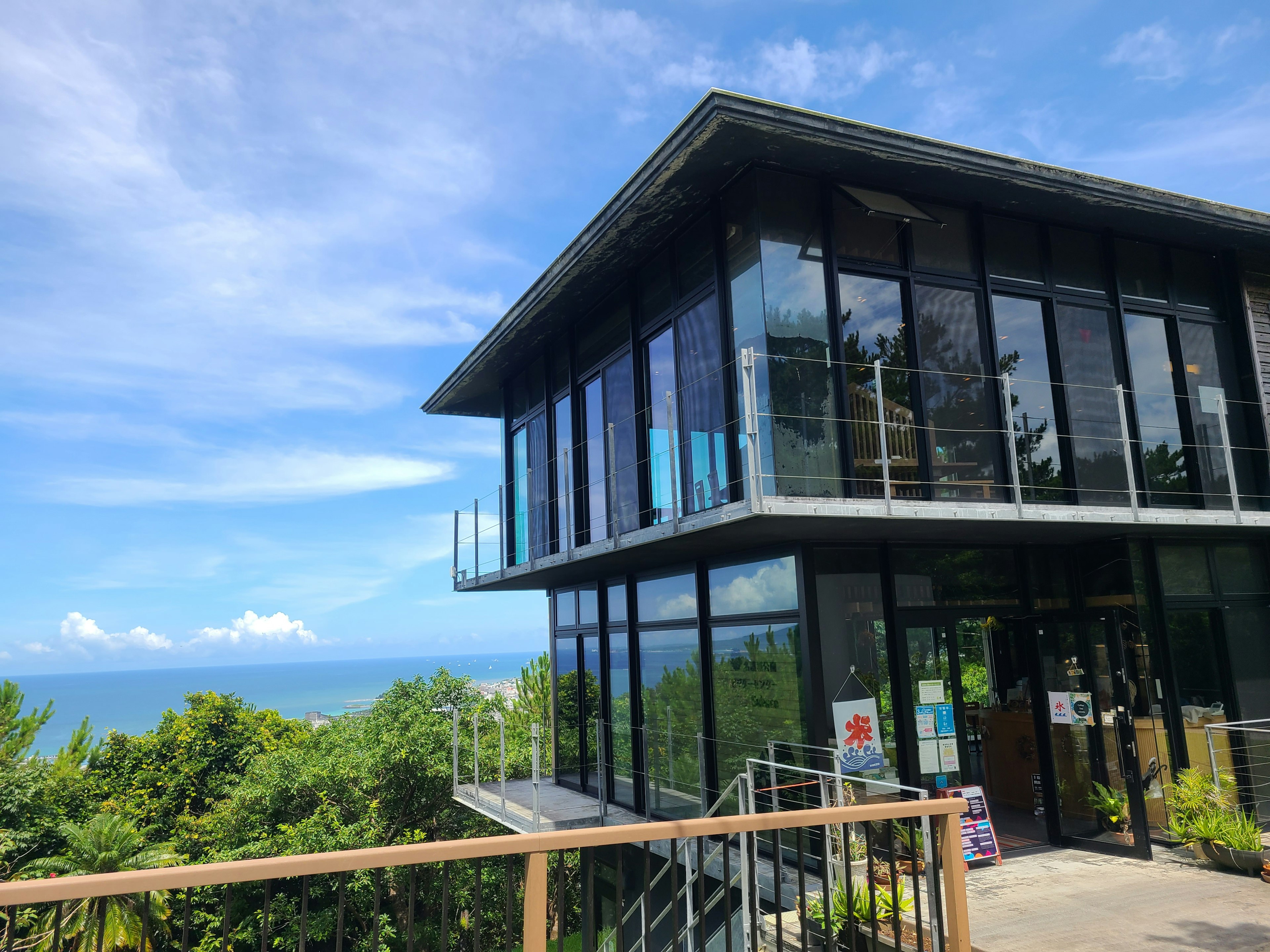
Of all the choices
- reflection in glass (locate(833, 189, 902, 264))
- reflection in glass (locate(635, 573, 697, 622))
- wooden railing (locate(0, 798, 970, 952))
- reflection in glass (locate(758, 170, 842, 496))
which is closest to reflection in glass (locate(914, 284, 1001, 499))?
reflection in glass (locate(833, 189, 902, 264))

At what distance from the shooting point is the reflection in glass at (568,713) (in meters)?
11.8

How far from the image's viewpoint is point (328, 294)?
304ft

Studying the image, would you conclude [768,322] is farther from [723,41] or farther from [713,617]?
[723,41]

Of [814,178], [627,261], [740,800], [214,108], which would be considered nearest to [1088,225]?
[814,178]

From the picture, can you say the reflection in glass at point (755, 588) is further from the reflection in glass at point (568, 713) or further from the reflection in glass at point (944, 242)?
the reflection in glass at point (568, 713)

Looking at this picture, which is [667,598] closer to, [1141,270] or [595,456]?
[595,456]

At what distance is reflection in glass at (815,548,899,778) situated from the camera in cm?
700

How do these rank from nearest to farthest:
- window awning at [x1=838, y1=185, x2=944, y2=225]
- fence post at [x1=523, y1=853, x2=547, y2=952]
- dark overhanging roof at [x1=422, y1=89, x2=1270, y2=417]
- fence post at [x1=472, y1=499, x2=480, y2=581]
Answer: fence post at [x1=523, y1=853, x2=547, y2=952], dark overhanging roof at [x1=422, y1=89, x2=1270, y2=417], window awning at [x1=838, y1=185, x2=944, y2=225], fence post at [x1=472, y1=499, x2=480, y2=581]

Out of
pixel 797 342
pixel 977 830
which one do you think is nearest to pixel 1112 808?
pixel 977 830

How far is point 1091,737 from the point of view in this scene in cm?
765

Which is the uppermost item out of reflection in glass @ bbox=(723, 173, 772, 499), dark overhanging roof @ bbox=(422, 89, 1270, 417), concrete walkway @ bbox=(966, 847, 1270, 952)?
dark overhanging roof @ bbox=(422, 89, 1270, 417)

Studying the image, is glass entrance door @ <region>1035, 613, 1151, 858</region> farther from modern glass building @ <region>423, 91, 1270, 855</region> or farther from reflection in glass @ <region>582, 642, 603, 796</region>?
reflection in glass @ <region>582, 642, 603, 796</region>

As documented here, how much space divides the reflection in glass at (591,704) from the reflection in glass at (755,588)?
3.13m

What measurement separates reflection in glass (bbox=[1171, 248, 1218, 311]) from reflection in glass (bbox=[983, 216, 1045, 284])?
6.47 ft
